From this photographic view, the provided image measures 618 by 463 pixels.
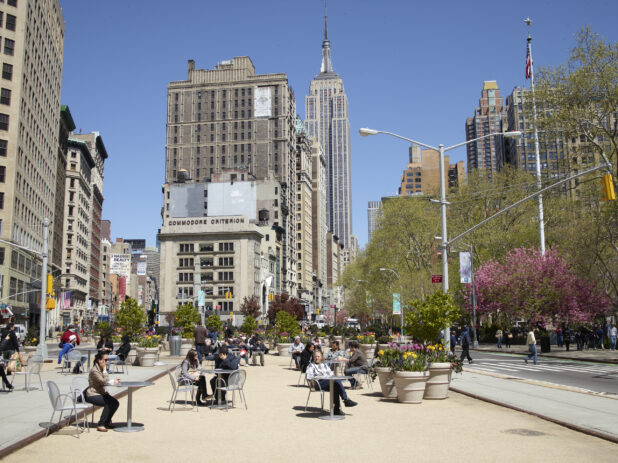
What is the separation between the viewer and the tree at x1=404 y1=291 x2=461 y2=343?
1562 centimetres

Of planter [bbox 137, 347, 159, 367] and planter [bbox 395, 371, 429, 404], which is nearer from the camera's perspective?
planter [bbox 395, 371, 429, 404]

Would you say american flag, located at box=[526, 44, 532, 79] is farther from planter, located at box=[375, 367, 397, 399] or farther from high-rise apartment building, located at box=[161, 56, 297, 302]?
high-rise apartment building, located at box=[161, 56, 297, 302]

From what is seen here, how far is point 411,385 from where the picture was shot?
1354 centimetres

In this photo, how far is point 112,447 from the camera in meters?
8.90

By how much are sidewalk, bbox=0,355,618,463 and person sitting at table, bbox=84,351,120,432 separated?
43 cm

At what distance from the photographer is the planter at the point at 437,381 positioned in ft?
46.8

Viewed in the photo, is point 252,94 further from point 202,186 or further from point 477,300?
point 477,300

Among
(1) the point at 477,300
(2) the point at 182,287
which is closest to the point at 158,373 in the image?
(1) the point at 477,300

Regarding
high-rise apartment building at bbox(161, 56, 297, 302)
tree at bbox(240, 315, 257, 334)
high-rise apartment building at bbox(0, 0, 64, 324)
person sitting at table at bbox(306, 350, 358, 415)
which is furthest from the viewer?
high-rise apartment building at bbox(161, 56, 297, 302)

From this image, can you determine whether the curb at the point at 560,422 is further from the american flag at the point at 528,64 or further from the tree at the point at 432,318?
the american flag at the point at 528,64

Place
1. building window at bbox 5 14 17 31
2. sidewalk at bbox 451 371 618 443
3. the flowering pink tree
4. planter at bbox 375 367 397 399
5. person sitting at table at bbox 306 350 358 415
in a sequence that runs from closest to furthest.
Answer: sidewalk at bbox 451 371 618 443 < person sitting at table at bbox 306 350 358 415 < planter at bbox 375 367 397 399 < the flowering pink tree < building window at bbox 5 14 17 31

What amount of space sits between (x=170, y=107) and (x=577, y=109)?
124 metres

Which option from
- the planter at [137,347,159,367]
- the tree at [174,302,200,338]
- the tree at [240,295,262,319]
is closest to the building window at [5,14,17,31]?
the tree at [174,302,200,338]

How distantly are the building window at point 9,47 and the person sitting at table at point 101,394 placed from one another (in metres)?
56.7
